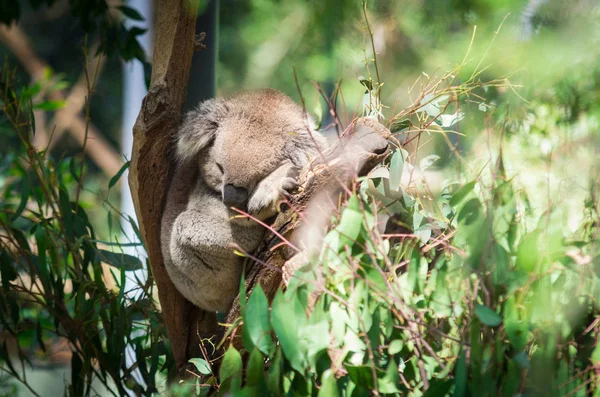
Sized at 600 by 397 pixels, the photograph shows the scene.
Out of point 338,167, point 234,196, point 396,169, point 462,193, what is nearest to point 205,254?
point 234,196

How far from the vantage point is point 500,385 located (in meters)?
1.26

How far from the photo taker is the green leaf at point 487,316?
1062 millimetres

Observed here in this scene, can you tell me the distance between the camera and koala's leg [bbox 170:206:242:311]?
199 cm

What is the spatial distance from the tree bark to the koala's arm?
1.24 ft

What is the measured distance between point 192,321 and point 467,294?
1.28m

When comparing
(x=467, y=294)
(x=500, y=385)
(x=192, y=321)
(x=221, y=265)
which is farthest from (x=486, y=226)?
(x=192, y=321)

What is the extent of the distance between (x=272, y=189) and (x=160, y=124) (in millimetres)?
469

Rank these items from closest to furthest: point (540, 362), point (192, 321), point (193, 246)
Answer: point (540, 362) < point (193, 246) < point (192, 321)

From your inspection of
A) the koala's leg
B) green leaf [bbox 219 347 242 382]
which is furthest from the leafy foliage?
green leaf [bbox 219 347 242 382]

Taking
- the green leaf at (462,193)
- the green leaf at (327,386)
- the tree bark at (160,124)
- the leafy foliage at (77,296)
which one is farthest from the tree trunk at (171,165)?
the green leaf at (327,386)

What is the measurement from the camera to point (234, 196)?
1.89 m

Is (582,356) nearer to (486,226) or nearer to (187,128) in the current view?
(486,226)

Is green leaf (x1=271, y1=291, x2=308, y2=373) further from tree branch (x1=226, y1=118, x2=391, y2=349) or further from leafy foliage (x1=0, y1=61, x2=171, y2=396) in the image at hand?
leafy foliage (x1=0, y1=61, x2=171, y2=396)

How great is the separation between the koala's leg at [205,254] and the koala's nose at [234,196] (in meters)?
0.10
